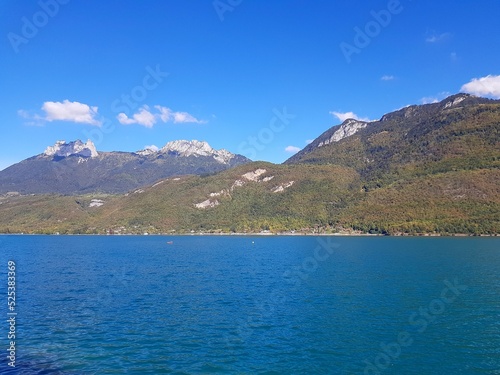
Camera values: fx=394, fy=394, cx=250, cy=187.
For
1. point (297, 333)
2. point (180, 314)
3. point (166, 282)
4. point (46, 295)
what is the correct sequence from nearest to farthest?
point (297, 333)
point (180, 314)
point (46, 295)
point (166, 282)

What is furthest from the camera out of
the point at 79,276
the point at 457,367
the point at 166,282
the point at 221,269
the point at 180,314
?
the point at 221,269

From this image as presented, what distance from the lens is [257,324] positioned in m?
39.0

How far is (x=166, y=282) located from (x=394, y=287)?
36.1m

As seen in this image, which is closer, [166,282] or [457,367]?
[457,367]

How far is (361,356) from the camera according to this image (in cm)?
3094

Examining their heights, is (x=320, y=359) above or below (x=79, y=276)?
below

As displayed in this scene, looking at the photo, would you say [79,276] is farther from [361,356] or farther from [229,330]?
[361,356]

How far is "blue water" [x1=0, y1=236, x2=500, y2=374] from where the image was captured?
2922cm

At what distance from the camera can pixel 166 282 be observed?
6544 centimetres

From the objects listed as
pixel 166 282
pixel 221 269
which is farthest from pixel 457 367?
pixel 221 269

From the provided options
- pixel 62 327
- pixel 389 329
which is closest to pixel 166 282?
pixel 62 327

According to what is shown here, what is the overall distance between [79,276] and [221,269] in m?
27.5

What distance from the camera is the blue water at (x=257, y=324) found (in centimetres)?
2922

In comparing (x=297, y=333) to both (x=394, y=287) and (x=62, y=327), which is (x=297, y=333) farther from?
(x=394, y=287)
